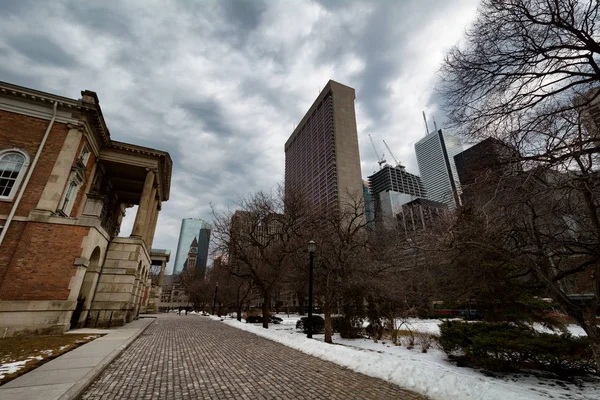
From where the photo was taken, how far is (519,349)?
8656mm

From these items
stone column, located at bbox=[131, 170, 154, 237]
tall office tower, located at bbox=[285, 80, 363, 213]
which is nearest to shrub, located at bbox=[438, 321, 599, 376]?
stone column, located at bbox=[131, 170, 154, 237]

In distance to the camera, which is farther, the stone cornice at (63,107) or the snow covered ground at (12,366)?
the stone cornice at (63,107)

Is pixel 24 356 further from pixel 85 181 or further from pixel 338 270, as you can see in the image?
pixel 85 181

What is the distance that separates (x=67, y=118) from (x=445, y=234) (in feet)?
78.7

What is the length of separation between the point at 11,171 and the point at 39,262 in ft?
20.7

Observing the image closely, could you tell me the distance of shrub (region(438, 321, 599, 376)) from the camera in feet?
26.9

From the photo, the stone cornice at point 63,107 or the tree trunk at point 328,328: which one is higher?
the stone cornice at point 63,107

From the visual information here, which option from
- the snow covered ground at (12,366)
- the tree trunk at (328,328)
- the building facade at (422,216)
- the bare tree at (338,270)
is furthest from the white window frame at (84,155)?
the building facade at (422,216)

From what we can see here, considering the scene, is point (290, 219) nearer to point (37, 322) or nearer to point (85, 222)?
point (85, 222)

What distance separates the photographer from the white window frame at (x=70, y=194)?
1777cm

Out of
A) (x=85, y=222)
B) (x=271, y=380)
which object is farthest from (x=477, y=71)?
(x=85, y=222)

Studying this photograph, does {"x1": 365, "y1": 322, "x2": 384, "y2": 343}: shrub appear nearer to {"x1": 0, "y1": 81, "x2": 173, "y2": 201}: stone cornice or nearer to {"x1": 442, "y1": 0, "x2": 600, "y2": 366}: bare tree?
{"x1": 442, "y1": 0, "x2": 600, "y2": 366}: bare tree

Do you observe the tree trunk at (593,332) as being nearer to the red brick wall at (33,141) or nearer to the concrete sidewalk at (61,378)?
the concrete sidewalk at (61,378)

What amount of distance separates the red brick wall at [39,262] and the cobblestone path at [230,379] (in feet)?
30.2
